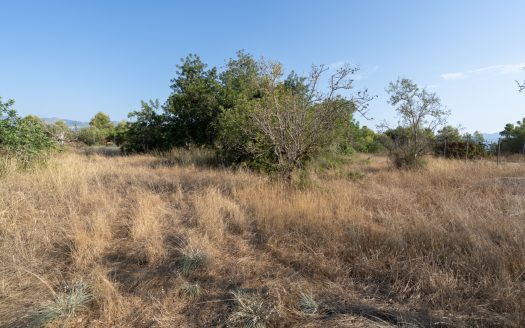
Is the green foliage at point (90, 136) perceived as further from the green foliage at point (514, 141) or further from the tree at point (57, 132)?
the green foliage at point (514, 141)

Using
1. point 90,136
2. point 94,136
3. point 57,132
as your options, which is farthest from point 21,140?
point 90,136

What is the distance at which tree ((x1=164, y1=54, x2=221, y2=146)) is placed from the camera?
1374cm

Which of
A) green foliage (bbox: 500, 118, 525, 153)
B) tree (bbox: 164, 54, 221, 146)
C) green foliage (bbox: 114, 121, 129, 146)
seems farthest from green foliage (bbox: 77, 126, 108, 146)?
green foliage (bbox: 500, 118, 525, 153)

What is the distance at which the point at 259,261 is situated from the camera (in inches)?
127

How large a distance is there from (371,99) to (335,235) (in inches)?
138

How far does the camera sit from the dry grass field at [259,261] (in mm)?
2291

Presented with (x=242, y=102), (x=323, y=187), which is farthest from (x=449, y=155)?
(x=323, y=187)

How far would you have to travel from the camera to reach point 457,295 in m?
2.45

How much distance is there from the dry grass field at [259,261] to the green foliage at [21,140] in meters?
2.23

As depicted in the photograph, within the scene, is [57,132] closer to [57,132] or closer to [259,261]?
[57,132]

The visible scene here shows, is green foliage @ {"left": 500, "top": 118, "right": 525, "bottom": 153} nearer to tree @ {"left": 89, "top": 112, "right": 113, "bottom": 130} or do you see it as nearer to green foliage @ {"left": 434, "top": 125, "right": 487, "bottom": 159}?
green foliage @ {"left": 434, "top": 125, "right": 487, "bottom": 159}

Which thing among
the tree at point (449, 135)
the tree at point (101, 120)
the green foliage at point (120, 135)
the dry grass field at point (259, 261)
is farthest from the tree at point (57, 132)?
the tree at point (101, 120)

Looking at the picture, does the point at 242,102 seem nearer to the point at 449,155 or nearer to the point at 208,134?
the point at 208,134

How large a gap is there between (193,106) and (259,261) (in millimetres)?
12369
